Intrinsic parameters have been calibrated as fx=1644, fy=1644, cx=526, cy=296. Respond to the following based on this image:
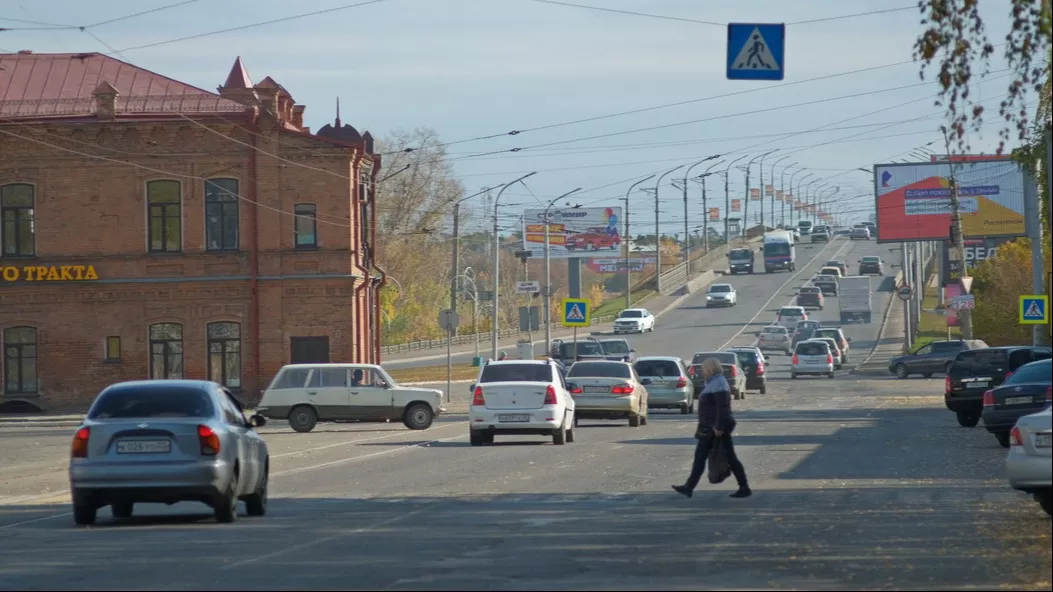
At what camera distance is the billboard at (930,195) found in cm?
8119

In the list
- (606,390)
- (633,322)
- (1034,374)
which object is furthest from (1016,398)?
(633,322)

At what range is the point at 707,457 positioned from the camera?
1888cm

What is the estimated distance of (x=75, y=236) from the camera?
175ft

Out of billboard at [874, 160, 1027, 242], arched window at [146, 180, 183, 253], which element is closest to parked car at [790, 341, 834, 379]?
billboard at [874, 160, 1027, 242]

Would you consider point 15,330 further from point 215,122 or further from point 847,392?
point 847,392

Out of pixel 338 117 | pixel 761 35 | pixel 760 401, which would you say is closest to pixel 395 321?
pixel 338 117

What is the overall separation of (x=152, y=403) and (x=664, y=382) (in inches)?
1085

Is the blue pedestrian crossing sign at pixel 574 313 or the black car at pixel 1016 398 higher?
the blue pedestrian crossing sign at pixel 574 313

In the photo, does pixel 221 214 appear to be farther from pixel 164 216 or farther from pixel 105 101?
pixel 105 101

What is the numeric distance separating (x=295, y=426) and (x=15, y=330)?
60.7 feet

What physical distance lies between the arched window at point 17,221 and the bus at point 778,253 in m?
85.0

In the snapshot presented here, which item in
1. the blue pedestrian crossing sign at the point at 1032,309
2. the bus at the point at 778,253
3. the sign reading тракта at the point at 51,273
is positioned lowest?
the blue pedestrian crossing sign at the point at 1032,309

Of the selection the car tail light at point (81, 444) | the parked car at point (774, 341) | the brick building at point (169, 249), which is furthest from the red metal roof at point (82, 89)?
the parked car at point (774, 341)

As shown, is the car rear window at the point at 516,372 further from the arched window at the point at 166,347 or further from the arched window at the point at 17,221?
the arched window at the point at 17,221
